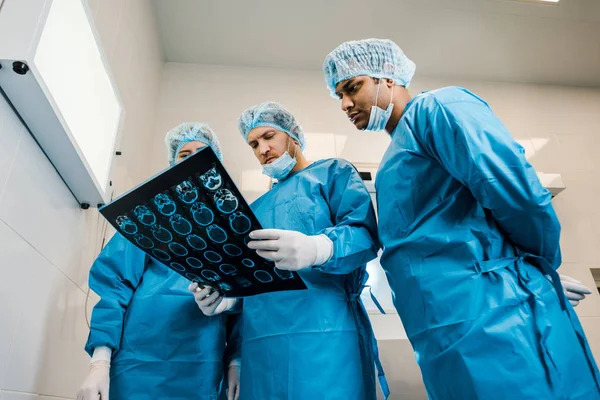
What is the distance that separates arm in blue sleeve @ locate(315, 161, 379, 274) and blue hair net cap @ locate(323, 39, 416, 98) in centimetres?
32

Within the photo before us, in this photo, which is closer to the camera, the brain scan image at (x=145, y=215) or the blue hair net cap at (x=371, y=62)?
the brain scan image at (x=145, y=215)

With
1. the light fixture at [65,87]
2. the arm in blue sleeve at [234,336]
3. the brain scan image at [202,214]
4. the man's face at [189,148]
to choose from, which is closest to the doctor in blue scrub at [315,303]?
the brain scan image at [202,214]

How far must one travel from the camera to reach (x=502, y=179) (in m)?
0.94

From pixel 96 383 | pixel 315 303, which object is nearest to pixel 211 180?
pixel 315 303

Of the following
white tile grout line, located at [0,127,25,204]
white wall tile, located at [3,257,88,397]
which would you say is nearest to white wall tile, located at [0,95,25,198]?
white tile grout line, located at [0,127,25,204]

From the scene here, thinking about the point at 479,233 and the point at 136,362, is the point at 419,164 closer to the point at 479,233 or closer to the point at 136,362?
the point at 479,233

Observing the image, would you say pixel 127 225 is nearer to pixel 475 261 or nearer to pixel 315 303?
pixel 315 303

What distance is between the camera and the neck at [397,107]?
1.38 m

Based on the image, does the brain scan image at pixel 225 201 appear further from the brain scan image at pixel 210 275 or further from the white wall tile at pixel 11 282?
the white wall tile at pixel 11 282

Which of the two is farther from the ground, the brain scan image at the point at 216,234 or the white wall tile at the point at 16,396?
the brain scan image at the point at 216,234

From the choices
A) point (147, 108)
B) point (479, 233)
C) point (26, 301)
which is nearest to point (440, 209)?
point (479, 233)

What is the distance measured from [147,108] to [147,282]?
1.45 meters

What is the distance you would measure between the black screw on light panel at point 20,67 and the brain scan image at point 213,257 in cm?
66

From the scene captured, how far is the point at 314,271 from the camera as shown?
3.90 ft
